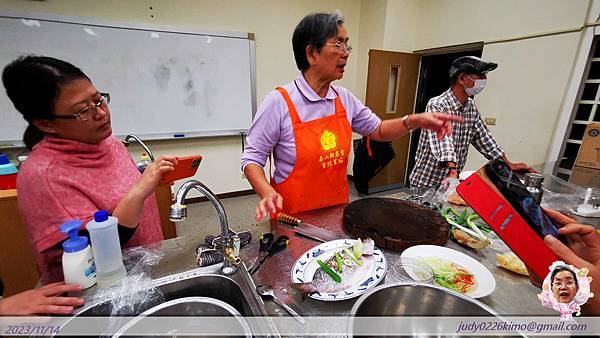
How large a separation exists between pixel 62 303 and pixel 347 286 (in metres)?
0.74

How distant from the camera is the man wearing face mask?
1843 millimetres

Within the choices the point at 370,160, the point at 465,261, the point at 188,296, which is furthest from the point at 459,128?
the point at 188,296

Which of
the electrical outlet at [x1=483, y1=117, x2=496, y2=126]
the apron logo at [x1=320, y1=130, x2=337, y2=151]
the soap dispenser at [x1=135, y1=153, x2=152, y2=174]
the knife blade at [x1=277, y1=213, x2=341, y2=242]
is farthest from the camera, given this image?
the electrical outlet at [x1=483, y1=117, x2=496, y2=126]

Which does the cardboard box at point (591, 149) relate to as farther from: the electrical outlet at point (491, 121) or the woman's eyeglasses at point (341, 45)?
the woman's eyeglasses at point (341, 45)

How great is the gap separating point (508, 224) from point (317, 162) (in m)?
0.76

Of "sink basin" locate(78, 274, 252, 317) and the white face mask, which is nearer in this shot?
"sink basin" locate(78, 274, 252, 317)

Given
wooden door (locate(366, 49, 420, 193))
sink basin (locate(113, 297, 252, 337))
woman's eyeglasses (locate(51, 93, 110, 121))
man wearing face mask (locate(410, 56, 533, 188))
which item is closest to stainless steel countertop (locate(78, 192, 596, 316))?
sink basin (locate(113, 297, 252, 337))

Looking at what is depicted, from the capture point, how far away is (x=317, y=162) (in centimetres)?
123

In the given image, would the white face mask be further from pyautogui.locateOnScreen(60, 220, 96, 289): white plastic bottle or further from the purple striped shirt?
pyautogui.locateOnScreen(60, 220, 96, 289): white plastic bottle

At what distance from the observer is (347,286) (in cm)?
75

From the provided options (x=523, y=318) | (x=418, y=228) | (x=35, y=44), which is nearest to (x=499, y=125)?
(x=418, y=228)

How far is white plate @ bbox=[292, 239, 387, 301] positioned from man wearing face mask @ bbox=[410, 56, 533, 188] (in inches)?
48.8

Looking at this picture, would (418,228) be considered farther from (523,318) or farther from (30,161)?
(30,161)

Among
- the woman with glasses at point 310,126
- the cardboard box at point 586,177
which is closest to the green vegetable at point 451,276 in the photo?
the woman with glasses at point 310,126
